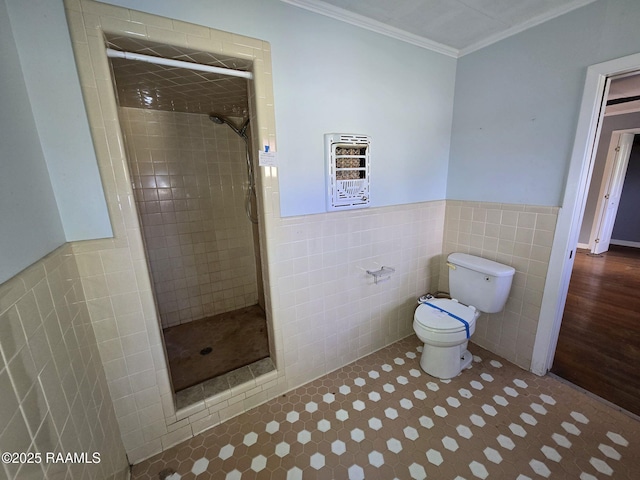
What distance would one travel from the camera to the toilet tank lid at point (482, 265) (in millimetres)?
1742

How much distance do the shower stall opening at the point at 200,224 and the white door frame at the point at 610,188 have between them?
18.0ft

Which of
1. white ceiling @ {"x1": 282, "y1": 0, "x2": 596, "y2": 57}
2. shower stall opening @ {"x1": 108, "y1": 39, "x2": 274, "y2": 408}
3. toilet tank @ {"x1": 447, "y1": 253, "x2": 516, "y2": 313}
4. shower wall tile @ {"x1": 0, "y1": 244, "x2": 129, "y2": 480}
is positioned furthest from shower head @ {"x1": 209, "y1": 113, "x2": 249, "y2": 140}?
toilet tank @ {"x1": 447, "y1": 253, "x2": 516, "y2": 313}

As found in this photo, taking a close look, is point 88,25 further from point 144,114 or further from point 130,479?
point 130,479

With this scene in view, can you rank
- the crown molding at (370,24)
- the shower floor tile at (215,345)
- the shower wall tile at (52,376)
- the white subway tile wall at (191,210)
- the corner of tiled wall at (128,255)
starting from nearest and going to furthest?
the shower wall tile at (52,376), the corner of tiled wall at (128,255), the crown molding at (370,24), the shower floor tile at (215,345), the white subway tile wall at (191,210)

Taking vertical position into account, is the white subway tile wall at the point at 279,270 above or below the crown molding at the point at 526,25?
below

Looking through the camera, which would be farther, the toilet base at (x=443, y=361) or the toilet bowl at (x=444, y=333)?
the toilet base at (x=443, y=361)

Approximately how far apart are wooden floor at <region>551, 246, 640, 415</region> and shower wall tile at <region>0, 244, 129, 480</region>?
2.63m

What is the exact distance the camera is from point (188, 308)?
2.56 metres

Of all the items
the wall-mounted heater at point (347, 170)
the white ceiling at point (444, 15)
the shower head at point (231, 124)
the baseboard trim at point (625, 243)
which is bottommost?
the baseboard trim at point (625, 243)

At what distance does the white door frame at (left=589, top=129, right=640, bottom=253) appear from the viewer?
4094 mm

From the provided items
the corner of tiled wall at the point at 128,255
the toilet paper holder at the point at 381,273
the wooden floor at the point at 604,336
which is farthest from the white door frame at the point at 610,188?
the corner of tiled wall at the point at 128,255

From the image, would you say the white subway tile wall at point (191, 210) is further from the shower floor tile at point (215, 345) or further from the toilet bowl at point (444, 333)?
the toilet bowl at point (444, 333)

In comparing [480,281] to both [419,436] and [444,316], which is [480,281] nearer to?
[444,316]

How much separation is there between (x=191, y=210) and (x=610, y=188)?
6185mm
